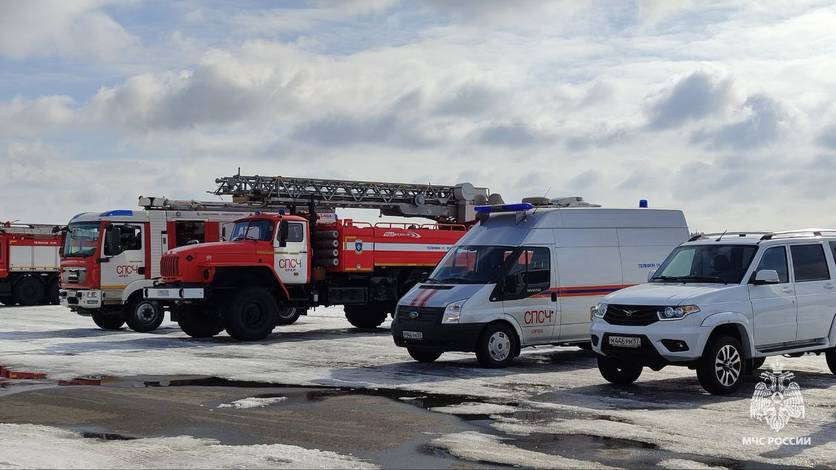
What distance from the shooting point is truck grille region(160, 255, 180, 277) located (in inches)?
798

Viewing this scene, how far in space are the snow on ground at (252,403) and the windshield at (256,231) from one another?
9.68m

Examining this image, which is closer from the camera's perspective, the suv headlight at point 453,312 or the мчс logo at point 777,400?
the мчс logo at point 777,400

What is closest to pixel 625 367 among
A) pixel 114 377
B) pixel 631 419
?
pixel 631 419

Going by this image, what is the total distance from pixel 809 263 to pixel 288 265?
37.0 feet

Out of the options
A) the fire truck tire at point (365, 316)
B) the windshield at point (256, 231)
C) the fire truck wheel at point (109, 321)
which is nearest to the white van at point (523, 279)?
the windshield at point (256, 231)

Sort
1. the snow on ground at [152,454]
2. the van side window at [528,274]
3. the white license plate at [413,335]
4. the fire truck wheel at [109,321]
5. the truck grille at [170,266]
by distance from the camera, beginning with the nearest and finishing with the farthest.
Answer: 1. the snow on ground at [152,454]
2. the white license plate at [413,335]
3. the van side window at [528,274]
4. the truck grille at [170,266]
5. the fire truck wheel at [109,321]

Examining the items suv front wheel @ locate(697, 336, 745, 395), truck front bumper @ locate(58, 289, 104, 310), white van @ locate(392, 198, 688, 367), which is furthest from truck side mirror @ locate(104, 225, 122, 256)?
suv front wheel @ locate(697, 336, 745, 395)

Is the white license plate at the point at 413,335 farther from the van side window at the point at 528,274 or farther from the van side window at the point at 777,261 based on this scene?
the van side window at the point at 777,261

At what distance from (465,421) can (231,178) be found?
1648cm

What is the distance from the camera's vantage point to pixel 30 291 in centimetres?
3797

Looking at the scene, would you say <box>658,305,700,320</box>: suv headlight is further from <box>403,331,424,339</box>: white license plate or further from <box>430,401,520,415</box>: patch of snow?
<box>403,331,424,339</box>: white license plate

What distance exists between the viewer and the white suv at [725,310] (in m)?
11.7

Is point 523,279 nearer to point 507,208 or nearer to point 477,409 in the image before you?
point 507,208

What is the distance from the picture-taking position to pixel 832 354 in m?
13.5
